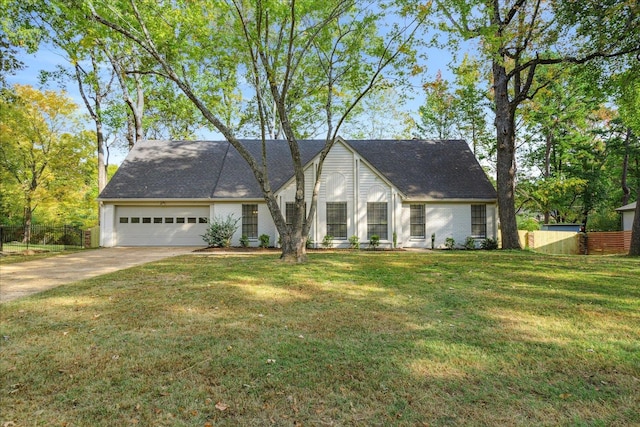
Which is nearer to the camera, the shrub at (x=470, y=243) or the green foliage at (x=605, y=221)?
the shrub at (x=470, y=243)

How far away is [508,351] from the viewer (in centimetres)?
374

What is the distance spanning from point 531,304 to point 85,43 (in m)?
11.7

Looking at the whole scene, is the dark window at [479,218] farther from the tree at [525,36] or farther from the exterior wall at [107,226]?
the exterior wall at [107,226]

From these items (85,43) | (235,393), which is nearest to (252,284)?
(235,393)

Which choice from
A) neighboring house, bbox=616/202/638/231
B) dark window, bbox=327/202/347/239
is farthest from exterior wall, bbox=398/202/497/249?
neighboring house, bbox=616/202/638/231

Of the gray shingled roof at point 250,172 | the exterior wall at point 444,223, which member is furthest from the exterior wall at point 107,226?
the exterior wall at point 444,223

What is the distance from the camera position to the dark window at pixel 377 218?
16.3 meters

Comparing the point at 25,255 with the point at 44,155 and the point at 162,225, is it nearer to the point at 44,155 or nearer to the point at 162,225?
the point at 162,225

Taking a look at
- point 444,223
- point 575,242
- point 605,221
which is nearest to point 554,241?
point 575,242

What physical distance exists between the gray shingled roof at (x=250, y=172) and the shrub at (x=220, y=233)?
1.40 metres

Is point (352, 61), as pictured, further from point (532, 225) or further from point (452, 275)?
point (532, 225)

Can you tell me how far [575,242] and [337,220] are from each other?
13658 mm

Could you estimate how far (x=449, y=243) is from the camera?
55.6 feet

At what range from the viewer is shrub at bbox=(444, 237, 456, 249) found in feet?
55.4
